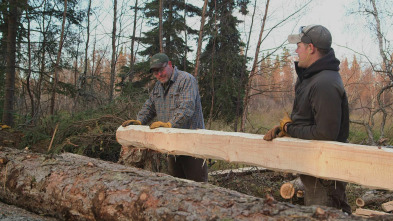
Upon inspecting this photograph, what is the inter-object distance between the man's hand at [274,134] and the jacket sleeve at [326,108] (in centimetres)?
32

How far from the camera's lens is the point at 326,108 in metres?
2.08

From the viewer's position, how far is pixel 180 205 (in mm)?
2016

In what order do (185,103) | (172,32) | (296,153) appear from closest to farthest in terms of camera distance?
(296,153) < (185,103) < (172,32)

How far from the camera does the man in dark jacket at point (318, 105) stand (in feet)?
6.89

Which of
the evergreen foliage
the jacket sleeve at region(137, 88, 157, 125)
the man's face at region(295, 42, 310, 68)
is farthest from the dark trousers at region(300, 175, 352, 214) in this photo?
the evergreen foliage

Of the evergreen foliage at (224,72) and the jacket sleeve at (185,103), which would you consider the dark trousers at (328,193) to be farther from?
the evergreen foliage at (224,72)

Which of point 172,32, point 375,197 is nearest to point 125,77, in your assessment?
point 172,32

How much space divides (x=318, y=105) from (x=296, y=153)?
417mm

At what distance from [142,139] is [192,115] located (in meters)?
0.66

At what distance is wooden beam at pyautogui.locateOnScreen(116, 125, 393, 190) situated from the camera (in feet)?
6.51

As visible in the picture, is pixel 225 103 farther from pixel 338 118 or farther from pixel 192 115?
pixel 338 118

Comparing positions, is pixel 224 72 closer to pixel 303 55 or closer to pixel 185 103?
pixel 185 103

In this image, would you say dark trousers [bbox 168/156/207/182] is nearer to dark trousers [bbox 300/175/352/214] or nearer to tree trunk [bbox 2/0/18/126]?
dark trousers [bbox 300/175/352/214]

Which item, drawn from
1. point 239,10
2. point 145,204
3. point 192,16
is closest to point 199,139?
point 145,204
